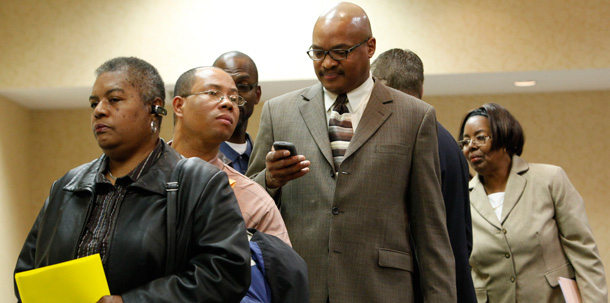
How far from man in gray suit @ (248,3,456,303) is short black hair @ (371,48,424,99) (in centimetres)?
41

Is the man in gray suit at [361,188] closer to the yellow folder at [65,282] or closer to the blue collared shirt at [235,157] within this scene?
the blue collared shirt at [235,157]

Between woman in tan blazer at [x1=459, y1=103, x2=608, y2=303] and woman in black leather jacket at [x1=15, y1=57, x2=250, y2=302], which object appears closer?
woman in black leather jacket at [x1=15, y1=57, x2=250, y2=302]

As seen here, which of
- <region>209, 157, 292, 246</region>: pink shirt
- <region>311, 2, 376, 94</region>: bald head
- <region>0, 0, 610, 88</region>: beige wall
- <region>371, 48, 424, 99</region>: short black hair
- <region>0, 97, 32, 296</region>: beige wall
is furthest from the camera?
<region>0, 97, 32, 296</region>: beige wall

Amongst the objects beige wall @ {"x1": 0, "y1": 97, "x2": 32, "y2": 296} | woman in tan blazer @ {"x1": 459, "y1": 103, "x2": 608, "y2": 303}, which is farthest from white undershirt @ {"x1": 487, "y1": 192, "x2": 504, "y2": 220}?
beige wall @ {"x1": 0, "y1": 97, "x2": 32, "y2": 296}

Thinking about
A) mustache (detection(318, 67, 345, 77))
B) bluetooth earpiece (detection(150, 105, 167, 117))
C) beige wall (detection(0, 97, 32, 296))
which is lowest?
beige wall (detection(0, 97, 32, 296))

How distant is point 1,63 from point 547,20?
4.26 meters

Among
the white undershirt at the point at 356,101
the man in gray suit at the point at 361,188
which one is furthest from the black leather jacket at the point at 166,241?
the white undershirt at the point at 356,101

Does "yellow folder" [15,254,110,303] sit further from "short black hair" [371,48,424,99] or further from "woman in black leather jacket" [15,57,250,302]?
"short black hair" [371,48,424,99]

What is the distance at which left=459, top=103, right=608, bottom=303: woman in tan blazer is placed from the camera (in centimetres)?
330

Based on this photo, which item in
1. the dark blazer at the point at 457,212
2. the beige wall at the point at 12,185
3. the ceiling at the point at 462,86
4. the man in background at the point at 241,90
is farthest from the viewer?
the beige wall at the point at 12,185

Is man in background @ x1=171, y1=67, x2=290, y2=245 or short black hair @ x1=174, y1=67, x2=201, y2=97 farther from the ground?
short black hair @ x1=174, y1=67, x2=201, y2=97

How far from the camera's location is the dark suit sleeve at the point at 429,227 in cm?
221

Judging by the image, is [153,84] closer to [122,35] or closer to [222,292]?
[222,292]

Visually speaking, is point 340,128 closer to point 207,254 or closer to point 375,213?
point 375,213
